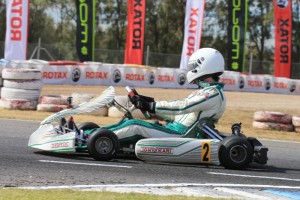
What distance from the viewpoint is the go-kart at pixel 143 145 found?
24.7 feet

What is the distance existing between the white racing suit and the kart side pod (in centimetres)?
18

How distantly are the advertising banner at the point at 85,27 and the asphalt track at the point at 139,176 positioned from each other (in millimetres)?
18501

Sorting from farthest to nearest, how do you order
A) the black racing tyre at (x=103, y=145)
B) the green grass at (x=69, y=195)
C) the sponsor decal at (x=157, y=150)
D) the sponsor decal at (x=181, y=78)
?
the sponsor decal at (x=181, y=78), the sponsor decal at (x=157, y=150), the black racing tyre at (x=103, y=145), the green grass at (x=69, y=195)

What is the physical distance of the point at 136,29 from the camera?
92.6 ft

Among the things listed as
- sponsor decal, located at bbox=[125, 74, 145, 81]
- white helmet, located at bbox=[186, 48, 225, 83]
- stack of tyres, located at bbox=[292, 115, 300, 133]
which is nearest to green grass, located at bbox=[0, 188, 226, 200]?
white helmet, located at bbox=[186, 48, 225, 83]

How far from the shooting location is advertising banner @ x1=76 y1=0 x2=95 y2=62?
26.9 metres

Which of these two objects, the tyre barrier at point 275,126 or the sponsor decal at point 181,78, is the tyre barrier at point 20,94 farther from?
the sponsor decal at point 181,78

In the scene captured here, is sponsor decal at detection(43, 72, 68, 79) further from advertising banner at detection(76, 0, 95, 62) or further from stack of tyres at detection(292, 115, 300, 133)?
stack of tyres at detection(292, 115, 300, 133)

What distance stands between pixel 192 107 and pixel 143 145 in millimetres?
749

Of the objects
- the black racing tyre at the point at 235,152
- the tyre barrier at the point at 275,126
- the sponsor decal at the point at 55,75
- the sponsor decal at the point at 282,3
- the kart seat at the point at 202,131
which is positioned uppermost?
the sponsor decal at the point at 282,3

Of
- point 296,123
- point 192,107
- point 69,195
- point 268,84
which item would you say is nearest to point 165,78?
point 268,84

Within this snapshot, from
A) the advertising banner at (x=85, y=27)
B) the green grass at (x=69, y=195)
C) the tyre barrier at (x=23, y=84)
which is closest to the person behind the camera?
the green grass at (x=69, y=195)

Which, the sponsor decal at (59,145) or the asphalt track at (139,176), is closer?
the asphalt track at (139,176)

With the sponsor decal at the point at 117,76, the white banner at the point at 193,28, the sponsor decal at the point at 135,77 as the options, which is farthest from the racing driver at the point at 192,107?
the white banner at the point at 193,28
